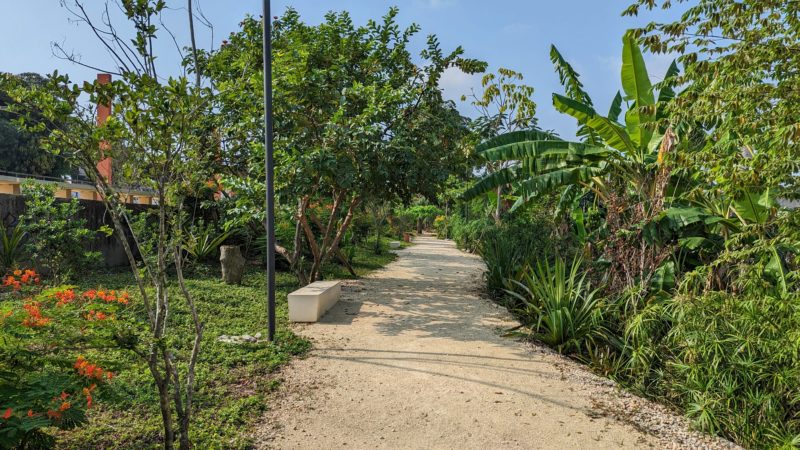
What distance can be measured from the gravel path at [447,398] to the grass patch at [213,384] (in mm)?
200

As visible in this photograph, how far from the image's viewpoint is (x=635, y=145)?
8.41 metres

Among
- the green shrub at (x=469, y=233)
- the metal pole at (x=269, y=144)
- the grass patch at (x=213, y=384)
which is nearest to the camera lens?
the grass patch at (x=213, y=384)

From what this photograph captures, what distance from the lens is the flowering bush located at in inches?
85.2

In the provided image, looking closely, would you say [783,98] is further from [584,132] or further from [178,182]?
[584,132]

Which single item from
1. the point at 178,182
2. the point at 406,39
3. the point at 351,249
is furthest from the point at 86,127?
the point at 351,249

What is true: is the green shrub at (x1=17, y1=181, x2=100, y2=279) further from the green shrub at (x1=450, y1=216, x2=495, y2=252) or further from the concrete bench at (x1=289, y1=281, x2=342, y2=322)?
the green shrub at (x1=450, y1=216, x2=495, y2=252)

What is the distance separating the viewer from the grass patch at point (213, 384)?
3078 millimetres

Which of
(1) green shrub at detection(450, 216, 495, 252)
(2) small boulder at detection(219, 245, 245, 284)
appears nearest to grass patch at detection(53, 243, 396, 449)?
(2) small boulder at detection(219, 245, 245, 284)

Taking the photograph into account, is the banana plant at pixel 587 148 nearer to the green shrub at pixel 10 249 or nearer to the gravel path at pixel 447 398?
the gravel path at pixel 447 398

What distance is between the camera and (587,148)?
8805mm

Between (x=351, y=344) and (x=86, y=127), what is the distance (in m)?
3.64

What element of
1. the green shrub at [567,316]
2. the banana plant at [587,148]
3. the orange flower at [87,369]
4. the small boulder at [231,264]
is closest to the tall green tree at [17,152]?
the small boulder at [231,264]

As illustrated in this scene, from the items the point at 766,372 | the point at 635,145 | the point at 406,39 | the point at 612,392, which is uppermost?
the point at 406,39

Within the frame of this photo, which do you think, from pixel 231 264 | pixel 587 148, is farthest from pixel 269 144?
pixel 587 148
